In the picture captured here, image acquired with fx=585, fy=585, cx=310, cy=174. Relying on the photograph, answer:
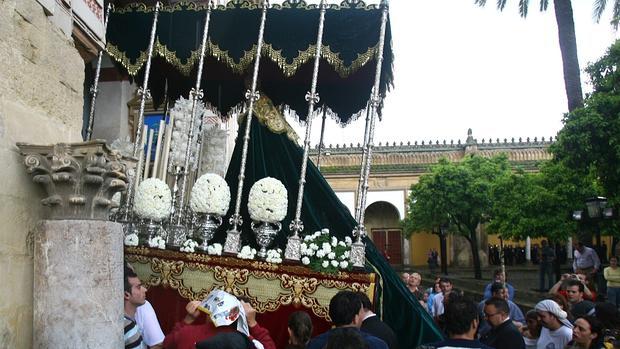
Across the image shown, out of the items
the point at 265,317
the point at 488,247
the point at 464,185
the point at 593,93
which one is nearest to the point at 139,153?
the point at 265,317

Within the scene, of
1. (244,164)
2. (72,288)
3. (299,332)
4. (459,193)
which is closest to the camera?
(72,288)

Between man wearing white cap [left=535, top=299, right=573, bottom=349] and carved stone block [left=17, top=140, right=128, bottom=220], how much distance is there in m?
3.52

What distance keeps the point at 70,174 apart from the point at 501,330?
117 inches

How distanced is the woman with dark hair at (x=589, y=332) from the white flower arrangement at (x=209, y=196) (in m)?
3.17

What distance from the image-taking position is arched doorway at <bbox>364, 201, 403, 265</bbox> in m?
33.7

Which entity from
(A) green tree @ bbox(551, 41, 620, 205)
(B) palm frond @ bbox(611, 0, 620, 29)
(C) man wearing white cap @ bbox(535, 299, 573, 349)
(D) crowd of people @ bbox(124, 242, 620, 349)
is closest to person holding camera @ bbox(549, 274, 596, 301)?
(D) crowd of people @ bbox(124, 242, 620, 349)

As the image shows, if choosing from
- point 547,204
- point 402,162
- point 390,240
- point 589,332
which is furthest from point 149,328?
point 390,240

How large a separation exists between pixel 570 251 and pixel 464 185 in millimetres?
10485

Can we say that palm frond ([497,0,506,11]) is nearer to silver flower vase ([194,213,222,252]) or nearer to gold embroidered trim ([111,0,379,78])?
gold embroidered trim ([111,0,379,78])

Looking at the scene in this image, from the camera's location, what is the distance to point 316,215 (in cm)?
648

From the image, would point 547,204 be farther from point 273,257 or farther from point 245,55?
point 273,257

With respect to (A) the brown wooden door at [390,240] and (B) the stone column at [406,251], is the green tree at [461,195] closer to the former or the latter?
(B) the stone column at [406,251]

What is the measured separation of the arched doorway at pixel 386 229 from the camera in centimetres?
3366

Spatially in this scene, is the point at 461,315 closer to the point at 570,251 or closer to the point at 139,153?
the point at 139,153
